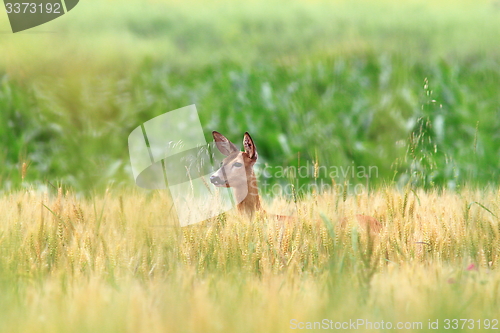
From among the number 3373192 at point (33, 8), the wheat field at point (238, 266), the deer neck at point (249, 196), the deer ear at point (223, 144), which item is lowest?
the deer neck at point (249, 196)

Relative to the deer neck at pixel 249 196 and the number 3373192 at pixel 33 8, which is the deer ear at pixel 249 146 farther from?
the number 3373192 at pixel 33 8

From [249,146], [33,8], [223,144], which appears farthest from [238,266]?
[33,8]

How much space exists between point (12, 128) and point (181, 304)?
4638 millimetres

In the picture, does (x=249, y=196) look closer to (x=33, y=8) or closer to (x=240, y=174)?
(x=240, y=174)

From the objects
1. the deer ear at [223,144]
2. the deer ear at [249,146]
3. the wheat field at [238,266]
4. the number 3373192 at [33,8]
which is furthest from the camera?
the number 3373192 at [33,8]

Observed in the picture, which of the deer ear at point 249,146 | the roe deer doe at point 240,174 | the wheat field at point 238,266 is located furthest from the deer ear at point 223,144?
the wheat field at point 238,266

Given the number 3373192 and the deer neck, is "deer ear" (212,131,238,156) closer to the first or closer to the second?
the deer neck

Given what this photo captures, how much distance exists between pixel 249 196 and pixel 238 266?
1.03 metres

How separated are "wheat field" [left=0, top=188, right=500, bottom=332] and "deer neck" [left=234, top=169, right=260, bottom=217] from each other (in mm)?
312

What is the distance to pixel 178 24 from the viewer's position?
6180mm

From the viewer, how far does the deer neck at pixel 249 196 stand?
3152 mm

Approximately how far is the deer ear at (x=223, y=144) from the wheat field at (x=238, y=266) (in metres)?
0.49

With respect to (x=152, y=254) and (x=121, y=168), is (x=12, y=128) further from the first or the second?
(x=152, y=254)

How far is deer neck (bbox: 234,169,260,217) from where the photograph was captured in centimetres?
315
